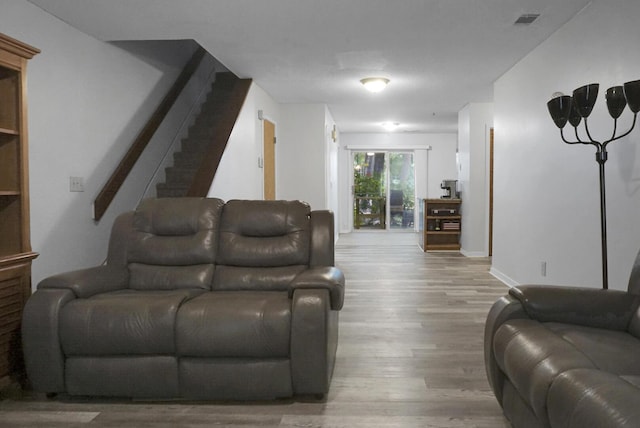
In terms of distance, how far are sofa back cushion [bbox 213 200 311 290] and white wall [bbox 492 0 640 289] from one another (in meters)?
1.99

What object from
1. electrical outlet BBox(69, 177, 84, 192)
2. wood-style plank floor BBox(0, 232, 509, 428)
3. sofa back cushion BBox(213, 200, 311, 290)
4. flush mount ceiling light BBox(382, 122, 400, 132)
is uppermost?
flush mount ceiling light BBox(382, 122, 400, 132)

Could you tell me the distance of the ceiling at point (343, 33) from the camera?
Result: 344 cm

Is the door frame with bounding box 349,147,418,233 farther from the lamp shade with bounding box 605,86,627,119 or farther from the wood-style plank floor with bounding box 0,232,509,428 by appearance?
the lamp shade with bounding box 605,86,627,119

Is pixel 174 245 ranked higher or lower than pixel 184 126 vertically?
lower

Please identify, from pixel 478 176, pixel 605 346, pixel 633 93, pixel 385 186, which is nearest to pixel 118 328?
pixel 605 346

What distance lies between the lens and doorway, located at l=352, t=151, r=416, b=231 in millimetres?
11945

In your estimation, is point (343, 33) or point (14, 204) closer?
point (14, 204)

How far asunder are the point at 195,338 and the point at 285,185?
18.1ft

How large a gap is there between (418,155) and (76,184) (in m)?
9.28

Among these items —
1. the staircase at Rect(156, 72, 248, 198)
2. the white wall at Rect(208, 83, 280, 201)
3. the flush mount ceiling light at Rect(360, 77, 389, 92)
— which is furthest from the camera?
the flush mount ceiling light at Rect(360, 77, 389, 92)

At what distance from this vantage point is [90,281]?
2646 mm

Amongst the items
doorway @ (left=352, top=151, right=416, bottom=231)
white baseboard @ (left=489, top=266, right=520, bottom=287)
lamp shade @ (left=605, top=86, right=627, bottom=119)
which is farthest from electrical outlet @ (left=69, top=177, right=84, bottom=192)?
doorway @ (left=352, top=151, right=416, bottom=231)

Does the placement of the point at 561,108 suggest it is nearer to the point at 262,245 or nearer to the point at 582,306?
the point at 582,306

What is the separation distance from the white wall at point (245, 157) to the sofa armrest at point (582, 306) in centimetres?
331
